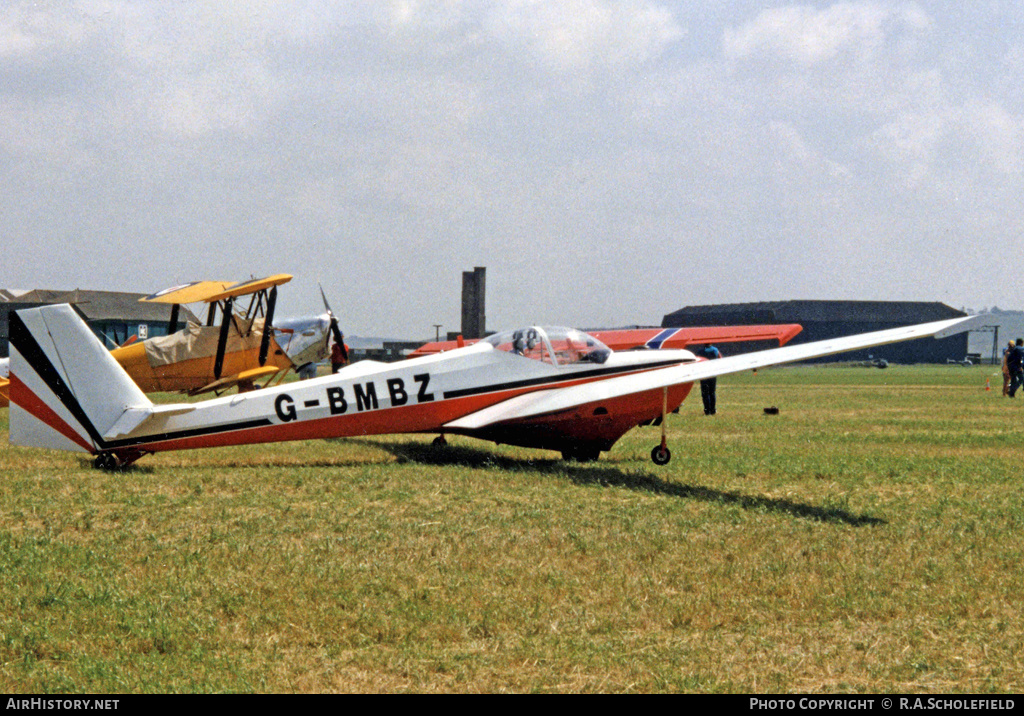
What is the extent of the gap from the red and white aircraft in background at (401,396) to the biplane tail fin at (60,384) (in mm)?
13

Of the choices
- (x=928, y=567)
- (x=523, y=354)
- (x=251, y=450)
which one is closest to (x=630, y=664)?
(x=928, y=567)

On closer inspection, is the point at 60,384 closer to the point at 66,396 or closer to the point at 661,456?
the point at 66,396

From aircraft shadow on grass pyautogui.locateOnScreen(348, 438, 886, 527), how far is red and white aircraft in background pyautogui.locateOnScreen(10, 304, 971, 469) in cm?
49

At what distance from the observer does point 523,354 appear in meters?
13.8

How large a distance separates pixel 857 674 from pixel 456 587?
107 inches

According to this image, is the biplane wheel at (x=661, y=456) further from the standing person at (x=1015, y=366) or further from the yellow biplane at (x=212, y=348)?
the standing person at (x=1015, y=366)

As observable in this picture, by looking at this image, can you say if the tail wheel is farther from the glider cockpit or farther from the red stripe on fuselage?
the glider cockpit

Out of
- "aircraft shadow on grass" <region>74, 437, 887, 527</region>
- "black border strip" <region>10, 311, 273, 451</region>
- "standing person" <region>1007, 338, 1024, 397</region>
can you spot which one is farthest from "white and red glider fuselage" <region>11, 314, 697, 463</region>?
"standing person" <region>1007, 338, 1024, 397</region>

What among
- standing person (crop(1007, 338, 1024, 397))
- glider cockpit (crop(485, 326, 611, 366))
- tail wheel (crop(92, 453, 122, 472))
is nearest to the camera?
tail wheel (crop(92, 453, 122, 472))

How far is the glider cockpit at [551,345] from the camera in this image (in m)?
13.8

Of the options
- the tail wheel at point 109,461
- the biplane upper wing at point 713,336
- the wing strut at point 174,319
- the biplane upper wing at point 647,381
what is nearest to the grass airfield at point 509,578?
the tail wheel at point 109,461

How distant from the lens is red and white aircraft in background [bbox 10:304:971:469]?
37.7 ft

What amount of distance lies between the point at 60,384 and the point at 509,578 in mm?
7505

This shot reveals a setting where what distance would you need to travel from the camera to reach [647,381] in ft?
41.6
